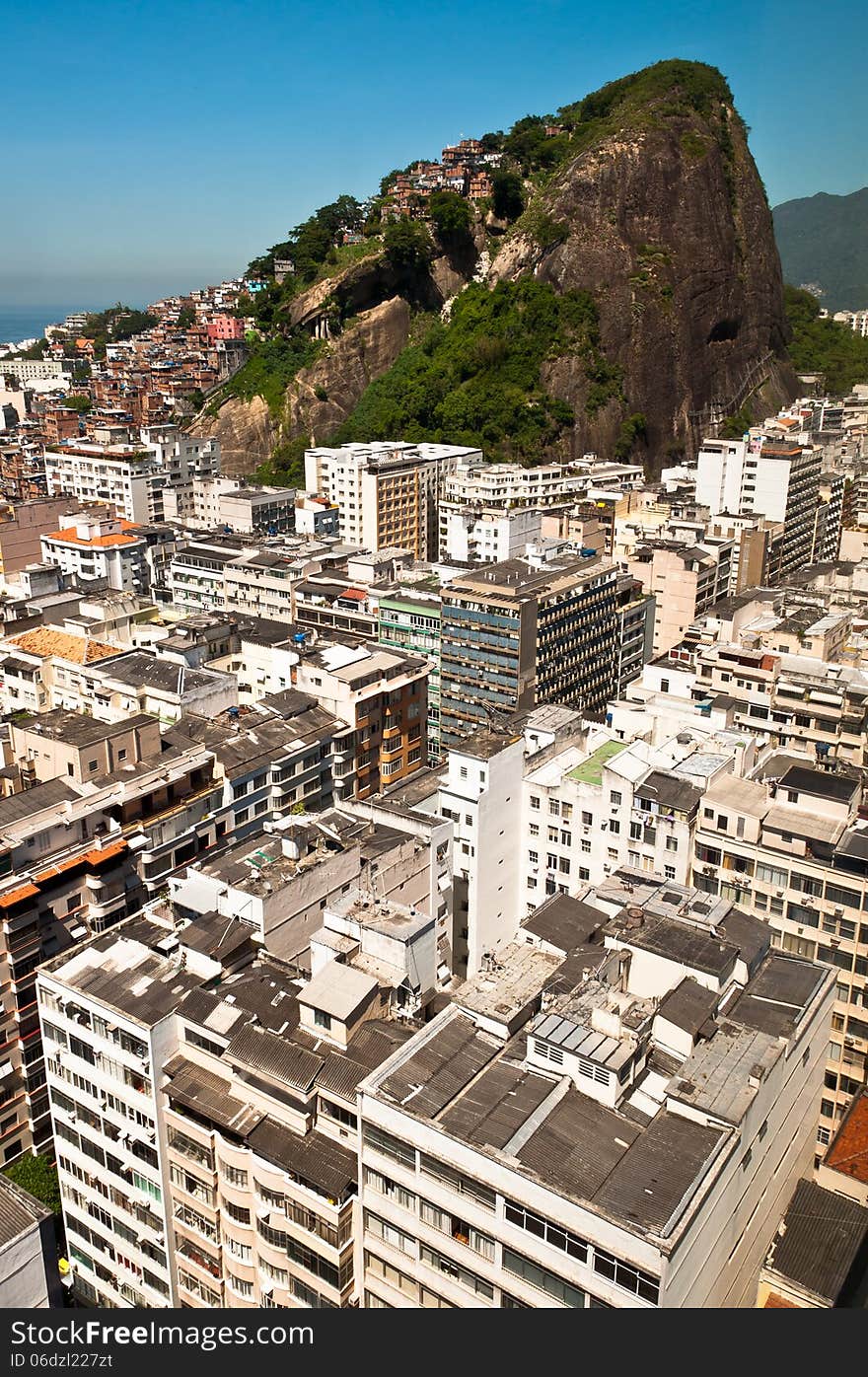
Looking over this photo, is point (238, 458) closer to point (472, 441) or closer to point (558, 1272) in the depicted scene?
point (472, 441)

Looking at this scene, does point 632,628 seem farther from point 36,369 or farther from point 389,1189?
point 36,369

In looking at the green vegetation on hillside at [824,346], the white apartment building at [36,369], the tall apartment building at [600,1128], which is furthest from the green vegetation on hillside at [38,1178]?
the white apartment building at [36,369]

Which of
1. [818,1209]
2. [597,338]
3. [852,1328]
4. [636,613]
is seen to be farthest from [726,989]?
[597,338]

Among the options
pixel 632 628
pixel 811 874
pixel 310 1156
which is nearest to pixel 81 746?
pixel 310 1156

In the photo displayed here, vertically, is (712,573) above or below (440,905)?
above

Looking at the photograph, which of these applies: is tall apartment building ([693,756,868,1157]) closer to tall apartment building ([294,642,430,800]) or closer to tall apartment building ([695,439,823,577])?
tall apartment building ([294,642,430,800])

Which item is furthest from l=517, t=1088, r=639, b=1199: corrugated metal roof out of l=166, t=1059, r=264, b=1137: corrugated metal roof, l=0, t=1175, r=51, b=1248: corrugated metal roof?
l=0, t=1175, r=51, b=1248: corrugated metal roof

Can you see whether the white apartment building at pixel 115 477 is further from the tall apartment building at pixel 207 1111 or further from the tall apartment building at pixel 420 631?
the tall apartment building at pixel 207 1111
